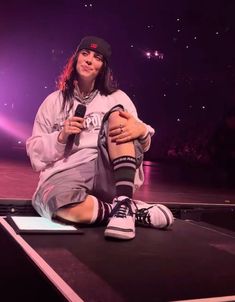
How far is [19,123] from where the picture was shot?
8.82m

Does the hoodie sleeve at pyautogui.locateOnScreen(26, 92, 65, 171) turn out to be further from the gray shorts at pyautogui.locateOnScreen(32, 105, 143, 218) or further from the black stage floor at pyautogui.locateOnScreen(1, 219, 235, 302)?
the black stage floor at pyautogui.locateOnScreen(1, 219, 235, 302)

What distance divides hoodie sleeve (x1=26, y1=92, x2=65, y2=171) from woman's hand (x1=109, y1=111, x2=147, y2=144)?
0.18m

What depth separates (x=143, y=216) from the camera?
1.36 meters

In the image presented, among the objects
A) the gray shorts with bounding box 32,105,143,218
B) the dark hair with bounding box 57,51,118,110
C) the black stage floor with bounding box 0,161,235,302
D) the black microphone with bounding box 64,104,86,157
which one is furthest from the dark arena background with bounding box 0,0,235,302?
the dark hair with bounding box 57,51,118,110

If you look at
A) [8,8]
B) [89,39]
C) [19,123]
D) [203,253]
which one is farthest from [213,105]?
[203,253]

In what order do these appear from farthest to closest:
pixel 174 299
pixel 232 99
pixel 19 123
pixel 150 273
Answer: pixel 19 123 < pixel 232 99 < pixel 150 273 < pixel 174 299

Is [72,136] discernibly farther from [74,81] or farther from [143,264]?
[143,264]

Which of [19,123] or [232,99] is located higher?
[232,99]

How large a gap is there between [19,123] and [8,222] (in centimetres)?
778

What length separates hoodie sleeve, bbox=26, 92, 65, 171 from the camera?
138cm

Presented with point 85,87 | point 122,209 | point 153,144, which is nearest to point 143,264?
point 122,209

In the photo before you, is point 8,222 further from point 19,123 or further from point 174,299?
point 19,123

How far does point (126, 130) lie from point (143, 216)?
0.29m

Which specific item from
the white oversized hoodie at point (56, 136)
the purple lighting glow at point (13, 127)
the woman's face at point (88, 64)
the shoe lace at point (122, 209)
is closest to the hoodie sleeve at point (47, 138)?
the white oversized hoodie at point (56, 136)
